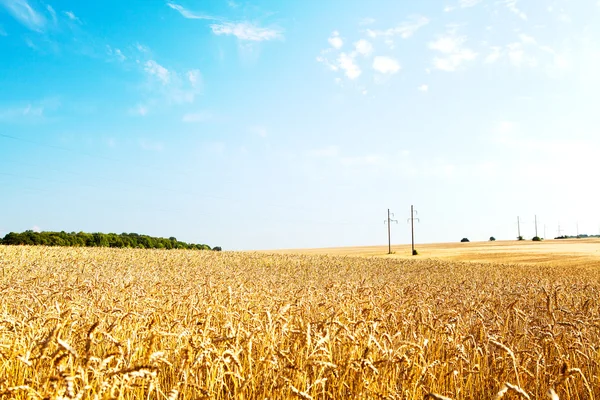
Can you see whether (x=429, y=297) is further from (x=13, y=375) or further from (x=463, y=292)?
(x=13, y=375)

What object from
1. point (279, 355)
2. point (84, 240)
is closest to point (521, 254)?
point (84, 240)

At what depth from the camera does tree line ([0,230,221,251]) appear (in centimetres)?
4631

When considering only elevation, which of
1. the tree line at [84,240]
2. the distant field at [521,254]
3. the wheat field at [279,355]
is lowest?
the wheat field at [279,355]

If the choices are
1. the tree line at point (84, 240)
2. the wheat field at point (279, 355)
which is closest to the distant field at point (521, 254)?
the tree line at point (84, 240)

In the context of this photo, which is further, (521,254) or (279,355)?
(521,254)

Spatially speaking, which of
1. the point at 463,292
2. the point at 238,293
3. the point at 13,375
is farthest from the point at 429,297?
the point at 13,375

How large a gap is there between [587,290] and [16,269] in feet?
63.9

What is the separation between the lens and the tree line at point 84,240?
46.3m

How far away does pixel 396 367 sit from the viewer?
4219 mm

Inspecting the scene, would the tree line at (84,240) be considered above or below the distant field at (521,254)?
above

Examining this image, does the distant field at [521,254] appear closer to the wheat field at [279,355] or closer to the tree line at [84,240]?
the tree line at [84,240]

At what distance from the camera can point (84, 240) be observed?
49.3m

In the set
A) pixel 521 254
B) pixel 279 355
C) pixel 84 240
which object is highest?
pixel 84 240

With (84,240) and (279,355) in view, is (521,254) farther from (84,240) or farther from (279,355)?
(279,355)
